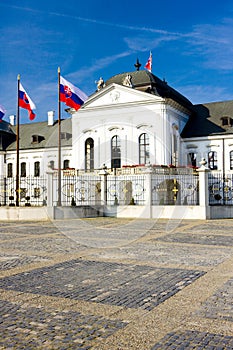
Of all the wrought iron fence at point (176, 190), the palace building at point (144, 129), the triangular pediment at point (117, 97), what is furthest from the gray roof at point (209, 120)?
Answer: the wrought iron fence at point (176, 190)

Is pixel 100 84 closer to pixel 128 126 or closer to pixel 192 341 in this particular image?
pixel 128 126

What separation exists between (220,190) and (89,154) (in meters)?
23.9

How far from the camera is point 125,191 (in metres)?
22.1

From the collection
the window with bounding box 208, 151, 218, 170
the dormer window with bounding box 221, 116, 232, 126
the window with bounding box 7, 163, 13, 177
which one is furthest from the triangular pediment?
the window with bounding box 7, 163, 13, 177

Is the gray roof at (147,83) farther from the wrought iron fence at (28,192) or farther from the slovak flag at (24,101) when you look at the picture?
the wrought iron fence at (28,192)

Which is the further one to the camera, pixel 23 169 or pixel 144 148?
pixel 23 169

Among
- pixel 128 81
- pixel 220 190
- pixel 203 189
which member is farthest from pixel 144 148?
pixel 203 189

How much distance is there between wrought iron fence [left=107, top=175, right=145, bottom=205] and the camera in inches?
840

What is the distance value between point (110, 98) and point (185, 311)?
123 feet

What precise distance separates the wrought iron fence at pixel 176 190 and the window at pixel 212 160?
1908cm

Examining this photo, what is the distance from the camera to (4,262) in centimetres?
771

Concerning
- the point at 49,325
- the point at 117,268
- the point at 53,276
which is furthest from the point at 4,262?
the point at 49,325

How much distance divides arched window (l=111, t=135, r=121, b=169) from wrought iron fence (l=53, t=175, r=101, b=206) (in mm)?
17561

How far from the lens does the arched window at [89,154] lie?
4175 centimetres
